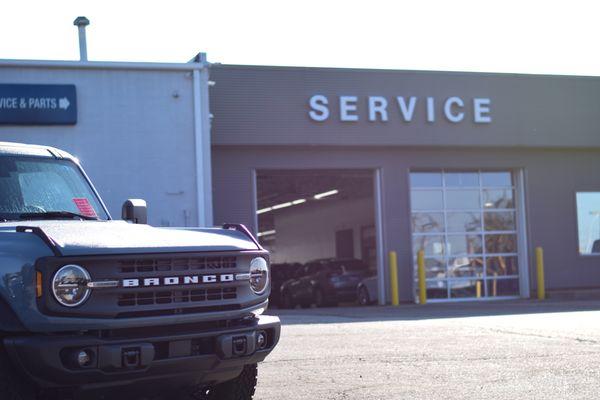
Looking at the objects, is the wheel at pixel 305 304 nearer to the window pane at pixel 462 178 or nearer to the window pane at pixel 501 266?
the window pane at pixel 501 266

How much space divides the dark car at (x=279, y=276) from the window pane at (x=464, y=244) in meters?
6.22

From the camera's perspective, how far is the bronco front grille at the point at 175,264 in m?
5.02

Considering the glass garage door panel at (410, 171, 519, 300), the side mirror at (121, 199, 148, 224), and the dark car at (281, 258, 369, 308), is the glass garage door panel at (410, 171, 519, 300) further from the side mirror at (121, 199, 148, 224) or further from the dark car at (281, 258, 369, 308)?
the side mirror at (121, 199, 148, 224)

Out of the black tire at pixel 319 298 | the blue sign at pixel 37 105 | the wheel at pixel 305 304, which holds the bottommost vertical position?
the wheel at pixel 305 304

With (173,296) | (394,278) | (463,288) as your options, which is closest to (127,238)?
(173,296)

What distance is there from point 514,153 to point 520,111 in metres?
1.29

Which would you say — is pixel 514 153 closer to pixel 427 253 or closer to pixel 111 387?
pixel 427 253

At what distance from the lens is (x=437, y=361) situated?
366 inches

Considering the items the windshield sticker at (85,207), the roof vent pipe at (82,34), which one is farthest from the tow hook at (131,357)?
the roof vent pipe at (82,34)

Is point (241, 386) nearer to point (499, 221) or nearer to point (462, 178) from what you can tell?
point (462, 178)

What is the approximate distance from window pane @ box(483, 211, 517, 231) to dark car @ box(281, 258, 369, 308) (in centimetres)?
400

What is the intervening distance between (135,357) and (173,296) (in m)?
0.49

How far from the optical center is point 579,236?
26.2 metres

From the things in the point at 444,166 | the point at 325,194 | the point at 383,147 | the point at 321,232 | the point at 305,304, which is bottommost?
the point at 305,304
